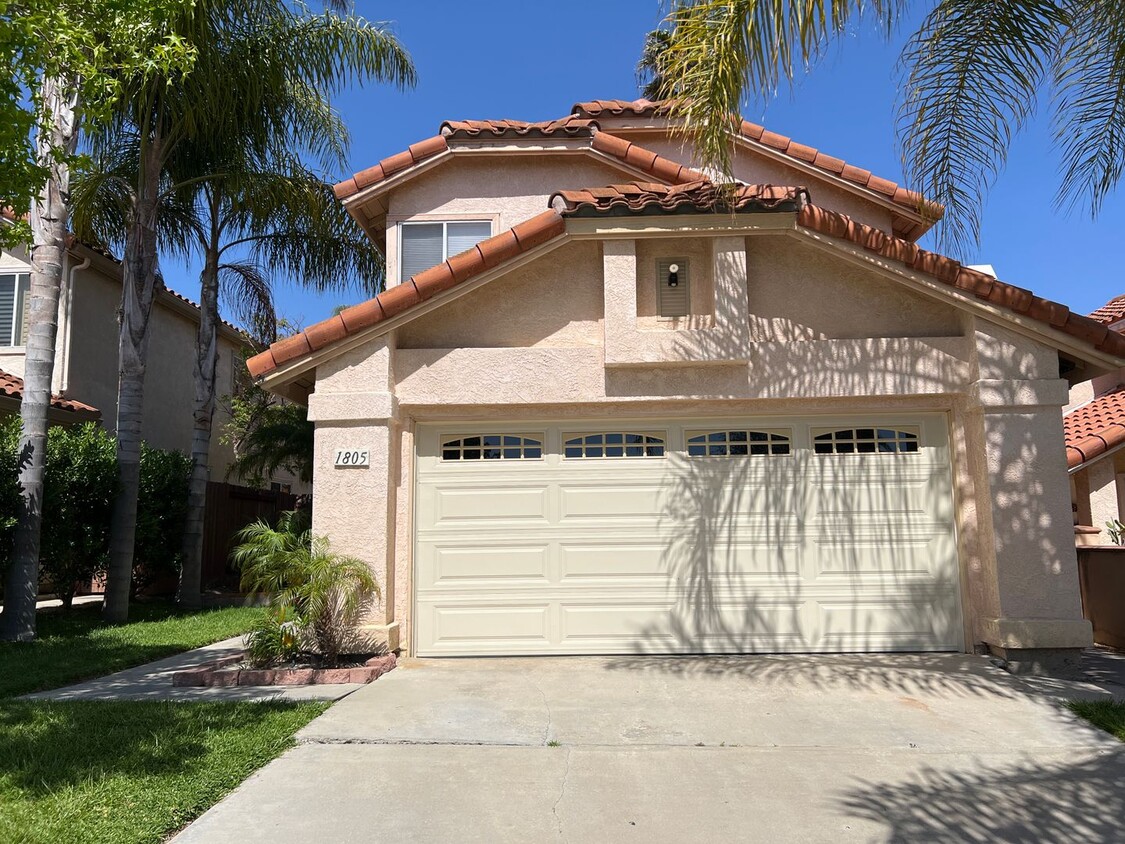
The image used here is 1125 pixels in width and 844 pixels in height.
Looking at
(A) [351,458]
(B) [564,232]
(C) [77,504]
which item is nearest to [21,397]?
(C) [77,504]

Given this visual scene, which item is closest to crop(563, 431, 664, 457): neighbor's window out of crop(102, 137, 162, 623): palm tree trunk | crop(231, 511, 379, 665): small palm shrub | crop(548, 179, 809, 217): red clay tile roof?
crop(548, 179, 809, 217): red clay tile roof

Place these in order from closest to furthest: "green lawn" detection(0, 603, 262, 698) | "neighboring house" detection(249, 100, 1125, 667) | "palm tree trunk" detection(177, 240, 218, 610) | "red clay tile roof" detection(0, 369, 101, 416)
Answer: "green lawn" detection(0, 603, 262, 698)
"neighboring house" detection(249, 100, 1125, 667)
"red clay tile roof" detection(0, 369, 101, 416)
"palm tree trunk" detection(177, 240, 218, 610)

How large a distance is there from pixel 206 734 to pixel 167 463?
9.24 m

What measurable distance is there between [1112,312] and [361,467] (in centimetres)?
1566

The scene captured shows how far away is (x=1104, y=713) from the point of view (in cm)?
594

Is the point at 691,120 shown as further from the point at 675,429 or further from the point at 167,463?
the point at 167,463

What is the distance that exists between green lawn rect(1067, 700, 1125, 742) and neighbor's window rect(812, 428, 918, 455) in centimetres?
280

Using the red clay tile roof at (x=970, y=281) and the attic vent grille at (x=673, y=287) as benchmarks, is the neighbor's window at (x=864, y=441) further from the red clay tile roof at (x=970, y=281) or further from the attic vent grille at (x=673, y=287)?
the attic vent grille at (x=673, y=287)

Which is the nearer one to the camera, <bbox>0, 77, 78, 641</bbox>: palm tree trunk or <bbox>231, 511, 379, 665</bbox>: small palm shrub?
<bbox>231, 511, 379, 665</bbox>: small palm shrub

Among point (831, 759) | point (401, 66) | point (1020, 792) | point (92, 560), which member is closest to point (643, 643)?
point (831, 759)

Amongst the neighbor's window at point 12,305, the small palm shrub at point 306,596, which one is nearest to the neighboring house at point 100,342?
the neighbor's window at point 12,305

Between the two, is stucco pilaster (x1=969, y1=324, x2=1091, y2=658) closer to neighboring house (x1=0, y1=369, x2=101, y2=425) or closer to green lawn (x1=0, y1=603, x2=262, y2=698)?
green lawn (x1=0, y1=603, x2=262, y2=698)

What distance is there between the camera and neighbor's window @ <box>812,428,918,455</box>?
834 cm

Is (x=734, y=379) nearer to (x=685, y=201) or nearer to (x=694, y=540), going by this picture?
(x=694, y=540)
